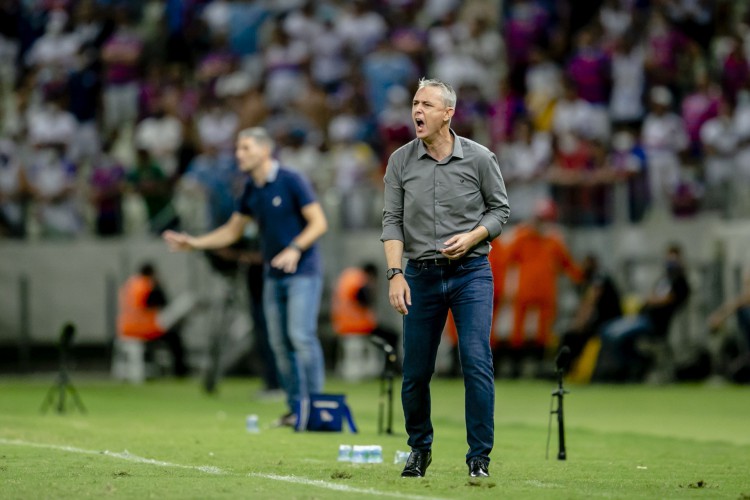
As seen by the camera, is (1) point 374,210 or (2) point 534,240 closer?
(2) point 534,240

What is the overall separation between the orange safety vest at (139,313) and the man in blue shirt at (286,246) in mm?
9459

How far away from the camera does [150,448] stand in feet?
37.0

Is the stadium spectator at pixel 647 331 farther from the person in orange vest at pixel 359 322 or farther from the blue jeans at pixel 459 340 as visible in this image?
the blue jeans at pixel 459 340

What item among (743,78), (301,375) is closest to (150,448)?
(301,375)

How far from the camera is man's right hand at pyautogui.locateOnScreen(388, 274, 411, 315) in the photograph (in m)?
9.20

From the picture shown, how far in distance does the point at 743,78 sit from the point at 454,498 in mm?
14606

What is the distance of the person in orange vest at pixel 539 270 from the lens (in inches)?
837

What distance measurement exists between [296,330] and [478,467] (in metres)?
4.00

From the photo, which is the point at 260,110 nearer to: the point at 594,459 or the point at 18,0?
the point at 18,0

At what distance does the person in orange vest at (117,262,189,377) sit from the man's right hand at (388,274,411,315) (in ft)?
45.6

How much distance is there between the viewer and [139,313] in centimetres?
2284

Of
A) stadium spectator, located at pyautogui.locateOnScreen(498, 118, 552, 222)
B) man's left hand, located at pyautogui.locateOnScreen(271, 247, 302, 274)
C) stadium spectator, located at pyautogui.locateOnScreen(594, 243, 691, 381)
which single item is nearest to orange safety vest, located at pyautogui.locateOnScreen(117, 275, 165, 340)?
stadium spectator, located at pyautogui.locateOnScreen(498, 118, 552, 222)

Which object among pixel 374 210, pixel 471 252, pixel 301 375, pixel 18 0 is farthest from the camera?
pixel 18 0

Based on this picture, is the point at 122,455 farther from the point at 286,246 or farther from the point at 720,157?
the point at 720,157
